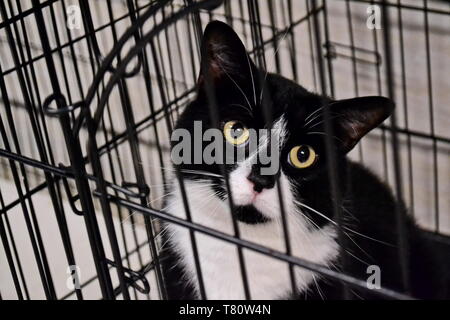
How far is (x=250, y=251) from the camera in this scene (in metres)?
1.06

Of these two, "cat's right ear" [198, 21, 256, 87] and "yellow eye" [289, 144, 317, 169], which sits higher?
"cat's right ear" [198, 21, 256, 87]

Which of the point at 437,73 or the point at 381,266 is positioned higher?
the point at 437,73

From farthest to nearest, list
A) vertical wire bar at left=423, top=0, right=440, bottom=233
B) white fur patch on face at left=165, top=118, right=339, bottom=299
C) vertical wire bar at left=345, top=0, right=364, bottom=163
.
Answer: vertical wire bar at left=345, top=0, right=364, bottom=163 < vertical wire bar at left=423, top=0, right=440, bottom=233 < white fur patch on face at left=165, top=118, right=339, bottom=299

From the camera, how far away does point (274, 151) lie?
934 mm

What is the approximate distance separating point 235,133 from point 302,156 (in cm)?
11

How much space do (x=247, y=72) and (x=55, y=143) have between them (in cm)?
119

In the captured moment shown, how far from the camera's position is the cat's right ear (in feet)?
2.88

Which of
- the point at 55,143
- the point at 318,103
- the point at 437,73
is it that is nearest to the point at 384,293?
the point at 318,103

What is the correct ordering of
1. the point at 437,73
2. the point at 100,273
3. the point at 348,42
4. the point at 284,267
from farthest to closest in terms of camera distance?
the point at 348,42, the point at 437,73, the point at 284,267, the point at 100,273

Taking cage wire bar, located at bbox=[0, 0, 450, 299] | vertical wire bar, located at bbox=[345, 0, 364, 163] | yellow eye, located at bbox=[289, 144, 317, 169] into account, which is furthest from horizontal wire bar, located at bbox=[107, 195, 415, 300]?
vertical wire bar, located at bbox=[345, 0, 364, 163]

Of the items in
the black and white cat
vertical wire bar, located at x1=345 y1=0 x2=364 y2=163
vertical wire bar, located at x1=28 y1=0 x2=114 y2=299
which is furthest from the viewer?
vertical wire bar, located at x1=345 y1=0 x2=364 y2=163

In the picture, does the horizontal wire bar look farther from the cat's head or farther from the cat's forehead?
the cat's forehead

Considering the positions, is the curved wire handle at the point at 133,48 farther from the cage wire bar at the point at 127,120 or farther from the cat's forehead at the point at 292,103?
the cat's forehead at the point at 292,103
